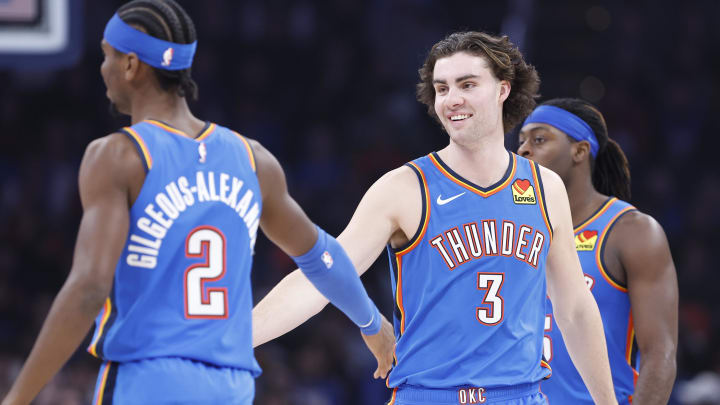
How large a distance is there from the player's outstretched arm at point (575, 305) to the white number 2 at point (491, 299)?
380mm

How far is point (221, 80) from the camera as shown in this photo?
41.7ft

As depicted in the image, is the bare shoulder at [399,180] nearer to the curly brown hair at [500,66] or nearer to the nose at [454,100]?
the nose at [454,100]

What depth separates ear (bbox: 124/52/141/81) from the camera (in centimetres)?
303

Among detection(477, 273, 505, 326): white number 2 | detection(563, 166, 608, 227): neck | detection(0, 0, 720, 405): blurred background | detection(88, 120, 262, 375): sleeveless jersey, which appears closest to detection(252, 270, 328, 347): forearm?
detection(477, 273, 505, 326): white number 2

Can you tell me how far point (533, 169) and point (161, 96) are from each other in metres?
1.81

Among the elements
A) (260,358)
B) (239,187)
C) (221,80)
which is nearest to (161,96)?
(239,187)

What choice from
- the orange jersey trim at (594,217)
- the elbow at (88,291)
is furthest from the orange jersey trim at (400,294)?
the elbow at (88,291)

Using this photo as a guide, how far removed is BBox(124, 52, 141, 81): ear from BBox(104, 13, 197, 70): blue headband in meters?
0.02

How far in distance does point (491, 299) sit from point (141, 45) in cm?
173

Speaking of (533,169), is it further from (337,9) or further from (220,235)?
(337,9)

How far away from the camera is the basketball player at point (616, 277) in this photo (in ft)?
15.2

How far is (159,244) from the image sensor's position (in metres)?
2.89

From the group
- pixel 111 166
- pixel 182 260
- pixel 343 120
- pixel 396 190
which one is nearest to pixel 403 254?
pixel 396 190

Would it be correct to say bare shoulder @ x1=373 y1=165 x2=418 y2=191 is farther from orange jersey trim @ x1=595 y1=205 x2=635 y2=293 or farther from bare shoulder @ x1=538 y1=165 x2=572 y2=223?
orange jersey trim @ x1=595 y1=205 x2=635 y2=293
